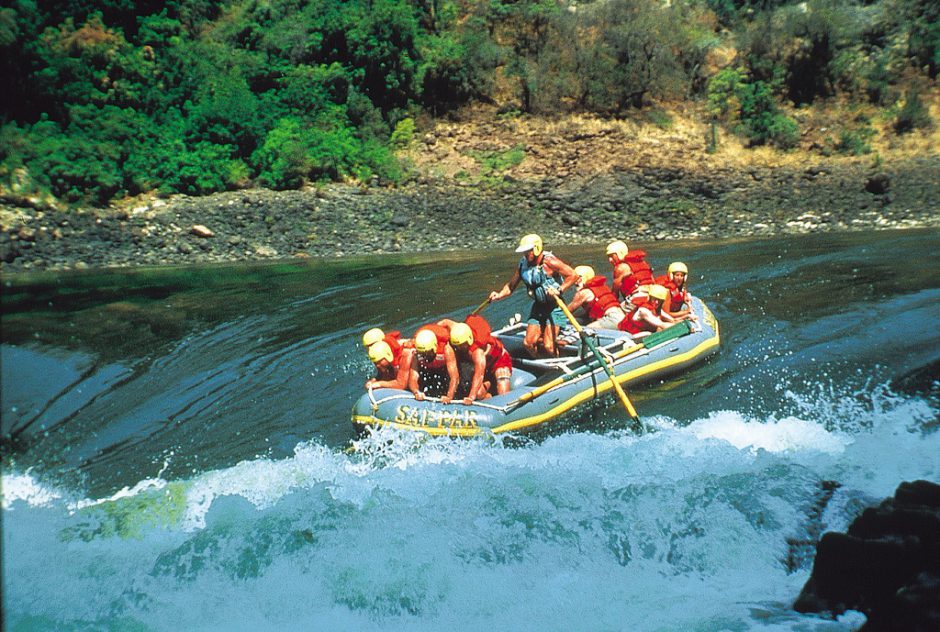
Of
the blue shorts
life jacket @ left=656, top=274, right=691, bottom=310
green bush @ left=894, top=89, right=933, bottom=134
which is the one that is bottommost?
life jacket @ left=656, top=274, right=691, bottom=310

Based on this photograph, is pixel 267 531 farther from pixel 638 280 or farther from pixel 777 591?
pixel 638 280

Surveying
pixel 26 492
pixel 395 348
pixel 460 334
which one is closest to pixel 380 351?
pixel 395 348

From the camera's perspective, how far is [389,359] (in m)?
9.30

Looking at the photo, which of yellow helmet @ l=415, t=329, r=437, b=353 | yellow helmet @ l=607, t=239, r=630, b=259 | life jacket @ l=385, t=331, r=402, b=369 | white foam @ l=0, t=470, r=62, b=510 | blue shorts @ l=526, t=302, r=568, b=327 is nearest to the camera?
white foam @ l=0, t=470, r=62, b=510

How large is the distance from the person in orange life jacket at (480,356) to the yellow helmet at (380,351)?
29.3 inches

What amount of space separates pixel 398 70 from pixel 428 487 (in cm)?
2285

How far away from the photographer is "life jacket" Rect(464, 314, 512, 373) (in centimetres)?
932

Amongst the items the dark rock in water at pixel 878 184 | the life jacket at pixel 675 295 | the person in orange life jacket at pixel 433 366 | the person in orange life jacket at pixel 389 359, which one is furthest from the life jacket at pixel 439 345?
the dark rock in water at pixel 878 184

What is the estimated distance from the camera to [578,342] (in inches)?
440

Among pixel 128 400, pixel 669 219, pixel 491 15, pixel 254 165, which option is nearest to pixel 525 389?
pixel 128 400

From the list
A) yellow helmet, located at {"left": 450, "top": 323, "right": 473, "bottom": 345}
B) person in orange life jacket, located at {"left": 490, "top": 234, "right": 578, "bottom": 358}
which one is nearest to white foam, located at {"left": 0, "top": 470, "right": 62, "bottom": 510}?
yellow helmet, located at {"left": 450, "top": 323, "right": 473, "bottom": 345}

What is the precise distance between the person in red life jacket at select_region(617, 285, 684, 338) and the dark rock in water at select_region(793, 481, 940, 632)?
643 centimetres

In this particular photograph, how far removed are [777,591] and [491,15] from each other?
28016 millimetres

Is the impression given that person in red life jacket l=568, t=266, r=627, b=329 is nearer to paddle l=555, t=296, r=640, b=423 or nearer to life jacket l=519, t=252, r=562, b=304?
life jacket l=519, t=252, r=562, b=304
